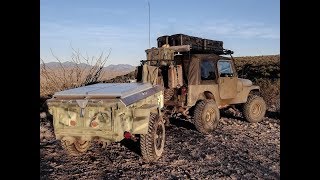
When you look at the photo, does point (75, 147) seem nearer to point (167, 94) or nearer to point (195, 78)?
point (167, 94)

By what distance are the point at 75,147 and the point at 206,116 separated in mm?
3490

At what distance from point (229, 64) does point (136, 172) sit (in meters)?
4.98

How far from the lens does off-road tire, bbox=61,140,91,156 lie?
6.35 metres

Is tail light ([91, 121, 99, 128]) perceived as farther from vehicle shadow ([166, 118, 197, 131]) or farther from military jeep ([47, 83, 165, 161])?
vehicle shadow ([166, 118, 197, 131])

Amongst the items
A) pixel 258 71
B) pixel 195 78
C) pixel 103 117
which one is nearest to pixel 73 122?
pixel 103 117

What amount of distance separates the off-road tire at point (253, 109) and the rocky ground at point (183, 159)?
1.40 m

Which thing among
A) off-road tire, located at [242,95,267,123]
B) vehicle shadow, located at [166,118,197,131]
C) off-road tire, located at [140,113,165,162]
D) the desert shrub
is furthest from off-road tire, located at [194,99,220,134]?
the desert shrub

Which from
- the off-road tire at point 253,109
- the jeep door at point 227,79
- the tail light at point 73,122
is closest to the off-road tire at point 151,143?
the tail light at point 73,122

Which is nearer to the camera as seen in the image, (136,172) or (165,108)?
(136,172)

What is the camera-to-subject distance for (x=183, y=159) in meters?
6.33

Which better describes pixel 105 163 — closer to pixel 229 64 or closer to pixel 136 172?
pixel 136 172
